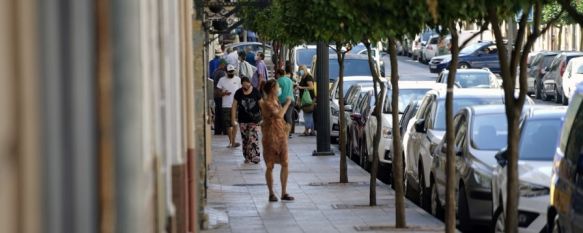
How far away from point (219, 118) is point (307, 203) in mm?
12537

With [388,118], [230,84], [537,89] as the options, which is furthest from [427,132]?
[537,89]

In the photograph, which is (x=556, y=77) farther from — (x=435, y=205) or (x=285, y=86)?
(x=435, y=205)

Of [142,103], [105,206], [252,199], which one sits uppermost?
[142,103]

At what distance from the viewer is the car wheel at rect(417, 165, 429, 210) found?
51.8 ft

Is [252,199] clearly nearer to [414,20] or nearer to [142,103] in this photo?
[414,20]

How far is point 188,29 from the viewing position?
7906 mm

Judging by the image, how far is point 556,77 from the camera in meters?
40.3

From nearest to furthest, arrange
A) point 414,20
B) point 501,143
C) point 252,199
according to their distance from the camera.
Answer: point 414,20, point 501,143, point 252,199

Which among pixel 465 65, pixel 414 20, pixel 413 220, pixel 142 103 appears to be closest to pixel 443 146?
pixel 413 220

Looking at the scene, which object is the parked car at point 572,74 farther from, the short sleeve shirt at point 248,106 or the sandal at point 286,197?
the sandal at point 286,197

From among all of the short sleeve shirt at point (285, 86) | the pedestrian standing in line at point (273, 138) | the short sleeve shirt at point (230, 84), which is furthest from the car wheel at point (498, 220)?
the short sleeve shirt at point (230, 84)

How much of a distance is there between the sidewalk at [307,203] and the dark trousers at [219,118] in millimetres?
3999

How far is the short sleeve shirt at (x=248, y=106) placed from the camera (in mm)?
21703

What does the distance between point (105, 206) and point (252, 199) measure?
49.6 ft
